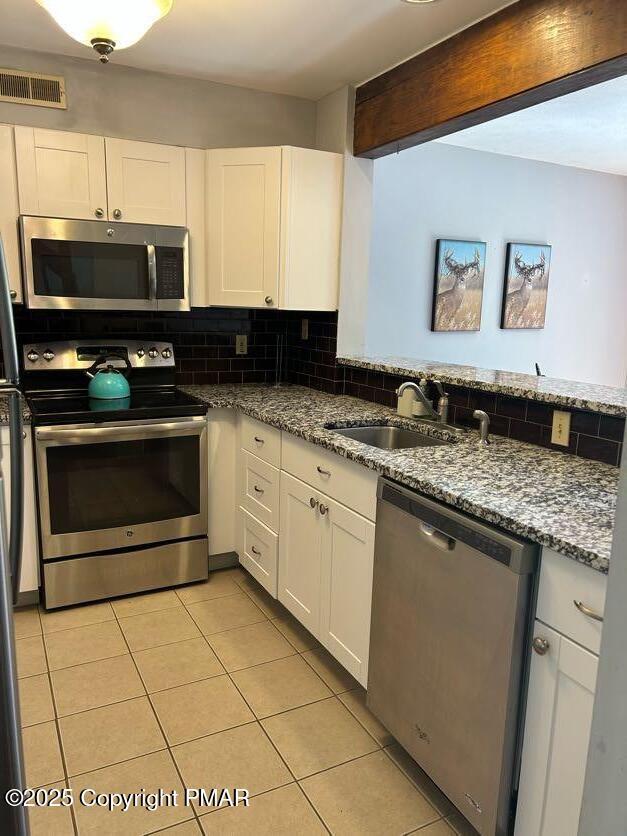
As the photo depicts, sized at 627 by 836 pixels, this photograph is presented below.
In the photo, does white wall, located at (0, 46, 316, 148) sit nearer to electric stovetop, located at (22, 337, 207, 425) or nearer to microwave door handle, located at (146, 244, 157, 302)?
microwave door handle, located at (146, 244, 157, 302)

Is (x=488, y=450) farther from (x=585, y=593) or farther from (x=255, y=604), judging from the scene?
(x=255, y=604)

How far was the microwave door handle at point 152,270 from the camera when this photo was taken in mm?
2930

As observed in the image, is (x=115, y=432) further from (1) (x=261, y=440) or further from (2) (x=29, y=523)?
(1) (x=261, y=440)

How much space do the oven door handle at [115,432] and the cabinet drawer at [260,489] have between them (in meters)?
0.29

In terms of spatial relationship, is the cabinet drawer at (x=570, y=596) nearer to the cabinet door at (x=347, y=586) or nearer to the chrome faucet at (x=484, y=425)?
the cabinet door at (x=347, y=586)

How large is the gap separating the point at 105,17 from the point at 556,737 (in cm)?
209

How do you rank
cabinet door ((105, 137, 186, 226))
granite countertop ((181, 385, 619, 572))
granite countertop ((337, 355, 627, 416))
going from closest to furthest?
granite countertop ((181, 385, 619, 572)), granite countertop ((337, 355, 627, 416)), cabinet door ((105, 137, 186, 226))

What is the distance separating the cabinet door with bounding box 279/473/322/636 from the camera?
91.9 inches

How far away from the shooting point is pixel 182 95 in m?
3.00

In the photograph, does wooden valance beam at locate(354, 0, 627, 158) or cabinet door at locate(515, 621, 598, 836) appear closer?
cabinet door at locate(515, 621, 598, 836)

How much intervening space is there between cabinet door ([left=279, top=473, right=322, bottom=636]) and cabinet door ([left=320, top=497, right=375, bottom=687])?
0.06m

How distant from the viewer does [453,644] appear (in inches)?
61.6

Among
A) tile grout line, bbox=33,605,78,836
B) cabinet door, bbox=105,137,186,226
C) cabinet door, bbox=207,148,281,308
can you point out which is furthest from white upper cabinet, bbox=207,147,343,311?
tile grout line, bbox=33,605,78,836

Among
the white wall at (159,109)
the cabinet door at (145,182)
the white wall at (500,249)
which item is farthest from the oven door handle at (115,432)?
the white wall at (500,249)
